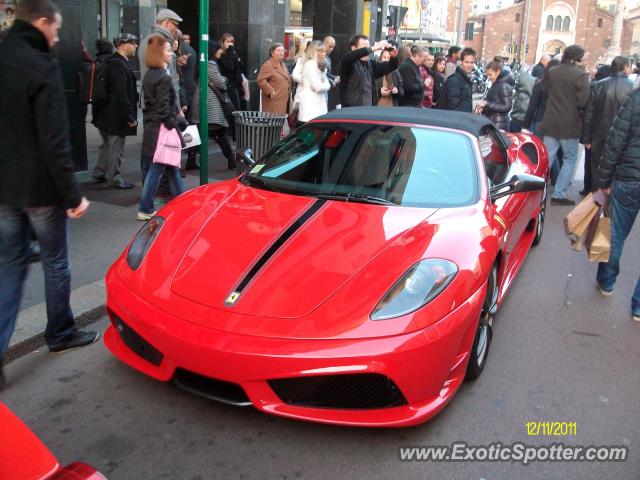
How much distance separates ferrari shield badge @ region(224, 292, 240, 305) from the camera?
9.69 ft

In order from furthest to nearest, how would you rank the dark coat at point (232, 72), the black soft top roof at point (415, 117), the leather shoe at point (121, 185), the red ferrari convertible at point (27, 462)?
the dark coat at point (232, 72)
the leather shoe at point (121, 185)
the black soft top roof at point (415, 117)
the red ferrari convertible at point (27, 462)

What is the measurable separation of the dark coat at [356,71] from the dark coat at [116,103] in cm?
289

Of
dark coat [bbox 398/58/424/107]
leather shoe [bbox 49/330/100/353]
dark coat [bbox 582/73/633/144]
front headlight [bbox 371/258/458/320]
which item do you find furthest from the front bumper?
dark coat [bbox 398/58/424/107]

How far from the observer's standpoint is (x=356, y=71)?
8.63 metres

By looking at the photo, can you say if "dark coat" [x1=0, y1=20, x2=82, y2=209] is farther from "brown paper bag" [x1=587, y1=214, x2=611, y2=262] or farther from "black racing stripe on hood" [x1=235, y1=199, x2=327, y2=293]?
"brown paper bag" [x1=587, y1=214, x2=611, y2=262]

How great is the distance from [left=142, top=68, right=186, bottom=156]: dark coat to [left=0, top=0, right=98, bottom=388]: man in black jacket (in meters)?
2.70

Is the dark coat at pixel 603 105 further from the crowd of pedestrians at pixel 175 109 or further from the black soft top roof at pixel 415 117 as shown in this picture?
the black soft top roof at pixel 415 117

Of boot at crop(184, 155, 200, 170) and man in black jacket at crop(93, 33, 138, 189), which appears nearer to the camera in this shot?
man in black jacket at crop(93, 33, 138, 189)

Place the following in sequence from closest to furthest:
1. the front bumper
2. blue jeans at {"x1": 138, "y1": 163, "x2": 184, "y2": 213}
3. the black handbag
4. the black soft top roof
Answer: the front bumper, the black soft top roof, blue jeans at {"x1": 138, "y1": 163, "x2": 184, "y2": 213}, the black handbag

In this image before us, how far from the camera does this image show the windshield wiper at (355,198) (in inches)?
149

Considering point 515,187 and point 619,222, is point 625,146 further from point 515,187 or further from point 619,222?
point 515,187

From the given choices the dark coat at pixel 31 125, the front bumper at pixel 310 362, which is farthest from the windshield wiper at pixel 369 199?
the dark coat at pixel 31 125

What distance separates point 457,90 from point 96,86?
494cm

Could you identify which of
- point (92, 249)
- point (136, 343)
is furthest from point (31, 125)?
point (92, 249)
